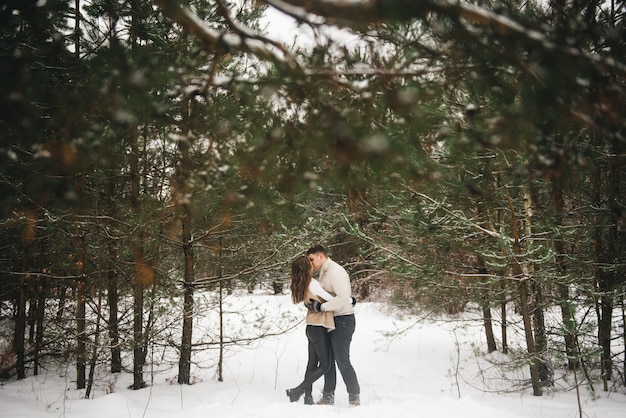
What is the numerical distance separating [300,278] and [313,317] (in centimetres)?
49

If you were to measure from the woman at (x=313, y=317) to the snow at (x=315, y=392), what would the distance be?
1.60 feet

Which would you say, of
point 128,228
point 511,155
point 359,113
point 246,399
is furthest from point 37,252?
point 511,155

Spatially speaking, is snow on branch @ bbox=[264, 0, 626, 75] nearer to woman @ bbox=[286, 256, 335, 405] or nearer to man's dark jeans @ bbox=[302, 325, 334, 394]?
woman @ bbox=[286, 256, 335, 405]

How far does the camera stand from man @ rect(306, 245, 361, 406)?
4.61m

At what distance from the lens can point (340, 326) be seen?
4715 millimetres

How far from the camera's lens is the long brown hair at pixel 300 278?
4738 mm

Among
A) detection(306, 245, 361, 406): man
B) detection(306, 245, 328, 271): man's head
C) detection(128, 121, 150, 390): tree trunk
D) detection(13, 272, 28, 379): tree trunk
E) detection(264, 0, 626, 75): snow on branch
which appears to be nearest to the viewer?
detection(264, 0, 626, 75): snow on branch

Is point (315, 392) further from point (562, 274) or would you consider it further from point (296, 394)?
point (562, 274)

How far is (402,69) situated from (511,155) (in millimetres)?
3435

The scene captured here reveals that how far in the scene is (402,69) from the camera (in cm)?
221

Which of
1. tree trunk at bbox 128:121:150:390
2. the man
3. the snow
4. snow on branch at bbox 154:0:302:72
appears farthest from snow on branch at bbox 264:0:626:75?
tree trunk at bbox 128:121:150:390

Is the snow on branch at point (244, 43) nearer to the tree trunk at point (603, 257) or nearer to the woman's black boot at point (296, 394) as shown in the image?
the woman's black boot at point (296, 394)

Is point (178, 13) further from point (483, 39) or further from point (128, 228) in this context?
point (128, 228)

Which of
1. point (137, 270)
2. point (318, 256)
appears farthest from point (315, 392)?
point (137, 270)
